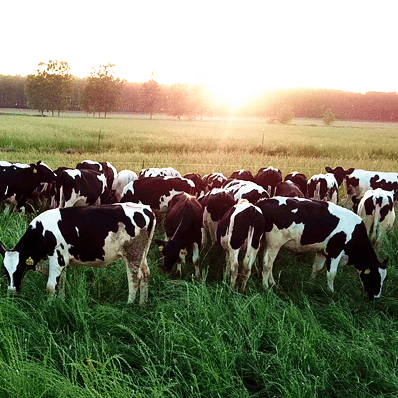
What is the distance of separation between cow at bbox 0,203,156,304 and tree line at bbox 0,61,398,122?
7821cm

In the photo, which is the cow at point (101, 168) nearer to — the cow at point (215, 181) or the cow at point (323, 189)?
the cow at point (215, 181)

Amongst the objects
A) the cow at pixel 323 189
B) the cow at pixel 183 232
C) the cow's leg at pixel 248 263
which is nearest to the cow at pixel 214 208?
the cow at pixel 183 232

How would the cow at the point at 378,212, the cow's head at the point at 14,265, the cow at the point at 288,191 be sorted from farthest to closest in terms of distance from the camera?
the cow at the point at 288,191 → the cow at the point at 378,212 → the cow's head at the point at 14,265

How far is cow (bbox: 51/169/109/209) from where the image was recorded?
968 cm

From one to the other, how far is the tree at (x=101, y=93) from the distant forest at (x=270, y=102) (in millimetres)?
14113

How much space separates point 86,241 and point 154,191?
4182 mm

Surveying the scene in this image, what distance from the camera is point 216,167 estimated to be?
16.6 meters

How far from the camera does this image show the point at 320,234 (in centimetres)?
641

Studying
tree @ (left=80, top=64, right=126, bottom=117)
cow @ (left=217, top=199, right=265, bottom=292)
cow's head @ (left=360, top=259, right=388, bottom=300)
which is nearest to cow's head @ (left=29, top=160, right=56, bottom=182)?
cow @ (left=217, top=199, right=265, bottom=292)

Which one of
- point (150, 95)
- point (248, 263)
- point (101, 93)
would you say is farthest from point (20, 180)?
point (150, 95)

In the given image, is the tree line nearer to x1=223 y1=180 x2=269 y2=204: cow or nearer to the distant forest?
the distant forest

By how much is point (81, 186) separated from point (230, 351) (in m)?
6.64

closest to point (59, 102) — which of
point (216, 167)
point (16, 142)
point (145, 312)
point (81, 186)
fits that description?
point (16, 142)

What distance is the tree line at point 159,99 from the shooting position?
80.8 m
